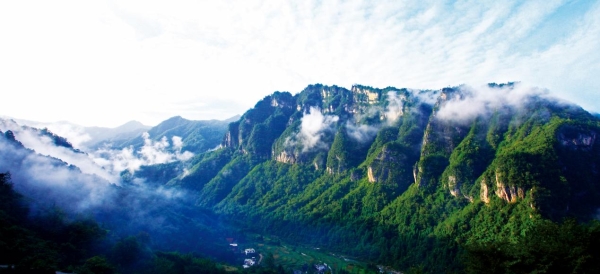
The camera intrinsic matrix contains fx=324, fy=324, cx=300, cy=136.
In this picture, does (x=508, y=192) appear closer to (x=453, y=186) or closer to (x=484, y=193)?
(x=484, y=193)

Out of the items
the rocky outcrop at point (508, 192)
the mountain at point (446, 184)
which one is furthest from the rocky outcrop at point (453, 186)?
the rocky outcrop at point (508, 192)

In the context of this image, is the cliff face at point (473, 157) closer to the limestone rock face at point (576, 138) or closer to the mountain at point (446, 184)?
the limestone rock face at point (576, 138)

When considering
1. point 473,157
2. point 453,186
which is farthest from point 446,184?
point 473,157

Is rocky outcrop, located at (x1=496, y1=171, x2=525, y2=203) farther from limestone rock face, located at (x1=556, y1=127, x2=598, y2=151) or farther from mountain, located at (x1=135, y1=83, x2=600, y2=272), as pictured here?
limestone rock face, located at (x1=556, y1=127, x2=598, y2=151)

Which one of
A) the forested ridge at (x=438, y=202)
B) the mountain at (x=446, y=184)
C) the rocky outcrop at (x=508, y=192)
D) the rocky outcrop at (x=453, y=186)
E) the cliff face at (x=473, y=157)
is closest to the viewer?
the forested ridge at (x=438, y=202)

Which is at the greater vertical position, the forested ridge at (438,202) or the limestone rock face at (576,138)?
the limestone rock face at (576,138)

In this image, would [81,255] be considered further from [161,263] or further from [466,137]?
[466,137]

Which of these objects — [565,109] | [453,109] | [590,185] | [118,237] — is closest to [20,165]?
[118,237]

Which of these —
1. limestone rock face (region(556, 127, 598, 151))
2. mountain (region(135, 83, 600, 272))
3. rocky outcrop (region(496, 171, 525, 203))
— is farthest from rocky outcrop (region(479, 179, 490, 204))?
limestone rock face (region(556, 127, 598, 151))

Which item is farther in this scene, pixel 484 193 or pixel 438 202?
pixel 438 202

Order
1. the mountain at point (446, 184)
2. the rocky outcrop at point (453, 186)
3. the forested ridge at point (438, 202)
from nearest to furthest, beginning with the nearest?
1. the forested ridge at point (438, 202)
2. the mountain at point (446, 184)
3. the rocky outcrop at point (453, 186)
